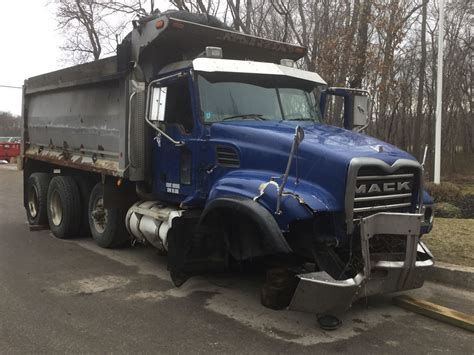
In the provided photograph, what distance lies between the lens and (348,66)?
1222cm

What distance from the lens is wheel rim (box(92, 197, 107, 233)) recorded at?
8097mm

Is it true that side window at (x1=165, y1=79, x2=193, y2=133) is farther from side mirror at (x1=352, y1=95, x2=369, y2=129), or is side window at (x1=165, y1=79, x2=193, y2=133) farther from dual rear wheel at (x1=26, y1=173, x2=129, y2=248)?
side mirror at (x1=352, y1=95, x2=369, y2=129)

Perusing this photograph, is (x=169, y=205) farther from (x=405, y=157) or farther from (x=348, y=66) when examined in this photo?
(x=348, y=66)

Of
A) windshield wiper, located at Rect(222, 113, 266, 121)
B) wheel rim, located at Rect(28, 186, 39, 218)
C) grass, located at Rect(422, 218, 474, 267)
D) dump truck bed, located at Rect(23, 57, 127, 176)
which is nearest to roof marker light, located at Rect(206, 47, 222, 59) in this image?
windshield wiper, located at Rect(222, 113, 266, 121)

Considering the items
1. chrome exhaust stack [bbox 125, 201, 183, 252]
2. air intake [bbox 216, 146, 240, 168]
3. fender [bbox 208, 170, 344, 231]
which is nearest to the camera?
fender [bbox 208, 170, 344, 231]

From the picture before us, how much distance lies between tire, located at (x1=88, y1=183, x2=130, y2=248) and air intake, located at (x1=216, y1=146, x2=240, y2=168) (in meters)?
2.63

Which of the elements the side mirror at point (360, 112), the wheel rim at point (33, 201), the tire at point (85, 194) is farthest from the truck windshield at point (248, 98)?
the wheel rim at point (33, 201)

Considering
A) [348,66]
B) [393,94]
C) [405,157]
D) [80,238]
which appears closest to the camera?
[405,157]

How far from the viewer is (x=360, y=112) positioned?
6965 mm

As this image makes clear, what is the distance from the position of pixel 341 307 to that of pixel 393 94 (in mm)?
11894

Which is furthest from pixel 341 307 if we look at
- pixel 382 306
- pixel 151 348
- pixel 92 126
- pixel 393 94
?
pixel 393 94

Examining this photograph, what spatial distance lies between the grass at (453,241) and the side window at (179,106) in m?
3.71

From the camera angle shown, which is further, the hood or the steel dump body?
the steel dump body

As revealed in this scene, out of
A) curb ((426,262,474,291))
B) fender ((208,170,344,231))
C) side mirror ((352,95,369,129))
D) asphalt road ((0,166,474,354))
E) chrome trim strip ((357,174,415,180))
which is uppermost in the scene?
side mirror ((352,95,369,129))
